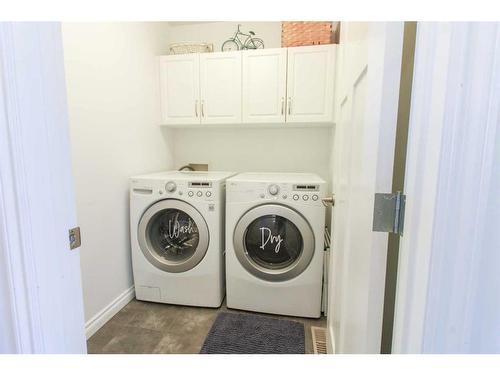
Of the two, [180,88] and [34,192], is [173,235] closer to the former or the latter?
[180,88]

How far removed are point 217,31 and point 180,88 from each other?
70cm

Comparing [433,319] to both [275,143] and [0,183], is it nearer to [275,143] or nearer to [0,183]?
[0,183]

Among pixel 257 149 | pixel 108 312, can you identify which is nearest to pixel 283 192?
pixel 257 149

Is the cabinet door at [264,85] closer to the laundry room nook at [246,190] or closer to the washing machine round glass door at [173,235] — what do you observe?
the laundry room nook at [246,190]

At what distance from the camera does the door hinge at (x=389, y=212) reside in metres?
0.50

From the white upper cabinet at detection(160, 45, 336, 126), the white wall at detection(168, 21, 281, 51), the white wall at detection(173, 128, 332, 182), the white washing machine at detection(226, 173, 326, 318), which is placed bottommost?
the white washing machine at detection(226, 173, 326, 318)

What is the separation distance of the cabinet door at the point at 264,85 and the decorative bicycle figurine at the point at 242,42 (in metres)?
0.29

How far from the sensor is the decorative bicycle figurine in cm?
219

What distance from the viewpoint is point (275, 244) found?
66.4 inches

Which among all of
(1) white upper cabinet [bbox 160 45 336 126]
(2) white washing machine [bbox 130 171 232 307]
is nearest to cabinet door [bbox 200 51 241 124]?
(1) white upper cabinet [bbox 160 45 336 126]

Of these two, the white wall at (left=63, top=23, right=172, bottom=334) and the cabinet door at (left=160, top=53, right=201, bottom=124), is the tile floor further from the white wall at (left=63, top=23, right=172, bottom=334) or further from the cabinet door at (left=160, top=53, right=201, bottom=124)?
the cabinet door at (left=160, top=53, right=201, bottom=124)

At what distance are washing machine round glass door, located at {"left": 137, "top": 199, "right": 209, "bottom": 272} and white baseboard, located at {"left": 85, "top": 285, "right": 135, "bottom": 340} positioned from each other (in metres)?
0.34

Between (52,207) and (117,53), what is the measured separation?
1.59m
